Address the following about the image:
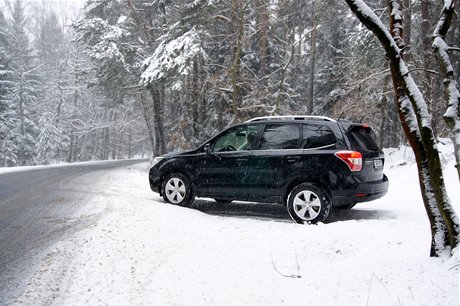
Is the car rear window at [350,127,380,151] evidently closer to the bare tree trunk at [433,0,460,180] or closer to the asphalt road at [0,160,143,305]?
the bare tree trunk at [433,0,460,180]

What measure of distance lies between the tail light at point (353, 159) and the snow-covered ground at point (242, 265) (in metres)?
1.02

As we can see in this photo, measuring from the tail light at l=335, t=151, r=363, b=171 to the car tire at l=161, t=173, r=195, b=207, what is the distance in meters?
3.23

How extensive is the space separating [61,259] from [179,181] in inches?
147

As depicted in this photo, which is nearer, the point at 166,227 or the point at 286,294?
the point at 286,294

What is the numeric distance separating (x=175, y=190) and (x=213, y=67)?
53.9 feet

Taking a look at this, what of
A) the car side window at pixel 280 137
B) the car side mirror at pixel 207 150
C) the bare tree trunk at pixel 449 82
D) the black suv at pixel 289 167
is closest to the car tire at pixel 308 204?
the black suv at pixel 289 167

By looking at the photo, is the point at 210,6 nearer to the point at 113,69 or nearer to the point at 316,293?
the point at 113,69

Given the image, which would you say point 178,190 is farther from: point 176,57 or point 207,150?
point 176,57

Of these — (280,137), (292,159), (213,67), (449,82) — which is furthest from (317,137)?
(213,67)

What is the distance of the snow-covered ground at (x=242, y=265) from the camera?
3.86 metres

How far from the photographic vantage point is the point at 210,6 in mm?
18812

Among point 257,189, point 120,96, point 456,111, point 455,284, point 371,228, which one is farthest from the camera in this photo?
point 120,96

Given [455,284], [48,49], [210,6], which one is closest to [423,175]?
[455,284]

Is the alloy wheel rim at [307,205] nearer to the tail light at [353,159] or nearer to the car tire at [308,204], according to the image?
the car tire at [308,204]
